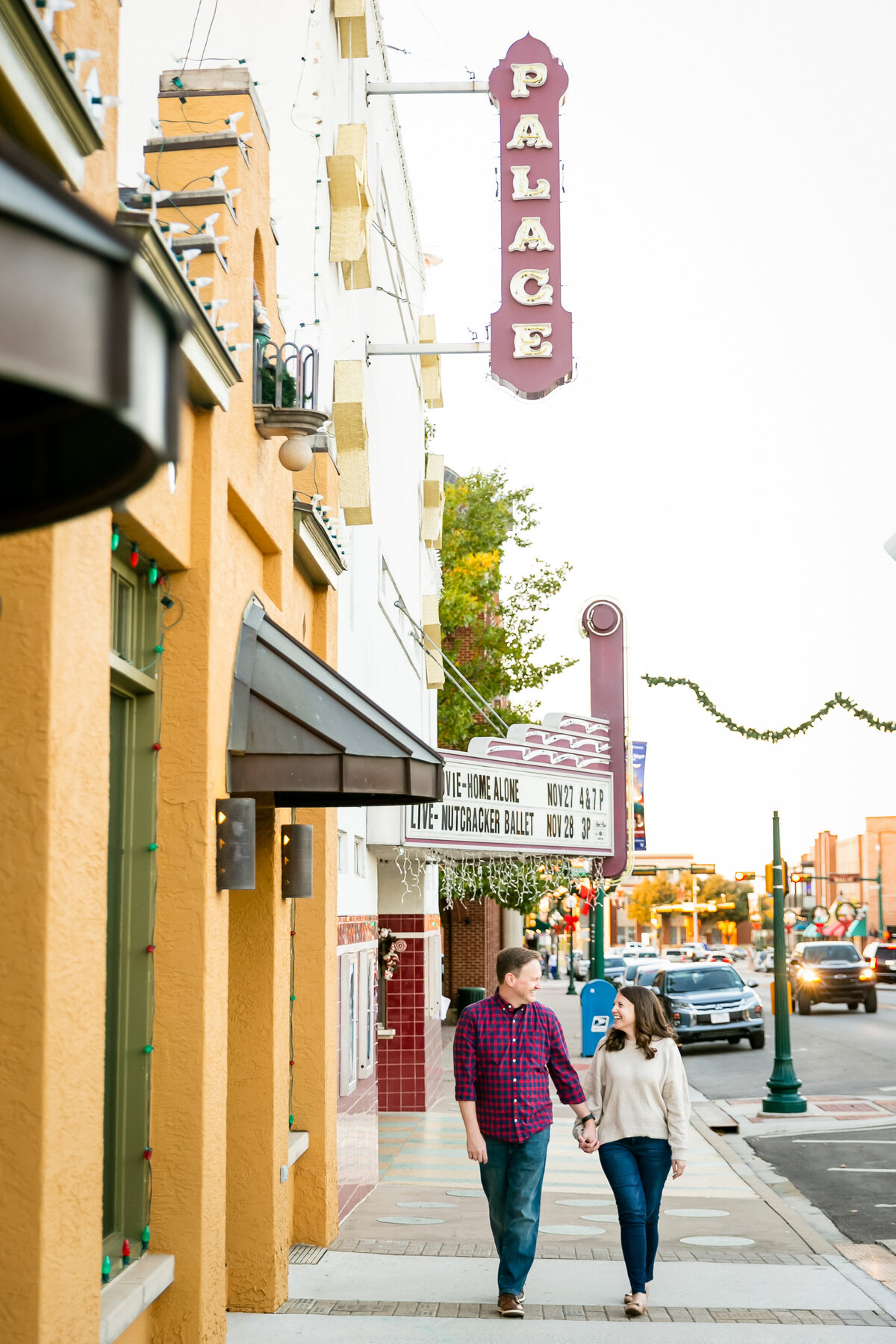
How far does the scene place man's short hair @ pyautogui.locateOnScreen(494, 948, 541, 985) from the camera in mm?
7016

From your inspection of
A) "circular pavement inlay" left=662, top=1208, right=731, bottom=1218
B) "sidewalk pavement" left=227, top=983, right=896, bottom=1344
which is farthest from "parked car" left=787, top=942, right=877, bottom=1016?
"circular pavement inlay" left=662, top=1208, right=731, bottom=1218

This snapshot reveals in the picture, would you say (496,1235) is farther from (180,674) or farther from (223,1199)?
(180,674)

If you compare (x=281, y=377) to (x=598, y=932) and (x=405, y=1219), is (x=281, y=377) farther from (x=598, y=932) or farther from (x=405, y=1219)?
(x=598, y=932)

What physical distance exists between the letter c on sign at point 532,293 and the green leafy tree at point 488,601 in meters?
16.7

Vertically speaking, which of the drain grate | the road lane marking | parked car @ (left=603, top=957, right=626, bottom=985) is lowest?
parked car @ (left=603, top=957, right=626, bottom=985)

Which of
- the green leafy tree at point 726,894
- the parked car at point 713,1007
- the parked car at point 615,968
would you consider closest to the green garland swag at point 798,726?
the parked car at point 713,1007

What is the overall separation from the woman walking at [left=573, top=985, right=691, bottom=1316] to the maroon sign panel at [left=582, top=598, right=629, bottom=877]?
11.2 metres

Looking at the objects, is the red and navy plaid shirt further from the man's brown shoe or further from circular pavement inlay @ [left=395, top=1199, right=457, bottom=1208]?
circular pavement inlay @ [left=395, top=1199, right=457, bottom=1208]

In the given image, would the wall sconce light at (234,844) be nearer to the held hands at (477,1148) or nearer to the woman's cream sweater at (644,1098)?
the held hands at (477,1148)

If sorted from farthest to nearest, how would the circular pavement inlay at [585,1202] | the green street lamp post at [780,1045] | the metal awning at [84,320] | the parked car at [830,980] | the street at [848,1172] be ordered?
the parked car at [830,980], the green street lamp post at [780,1045], the circular pavement inlay at [585,1202], the street at [848,1172], the metal awning at [84,320]

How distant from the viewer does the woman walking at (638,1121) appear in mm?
7000

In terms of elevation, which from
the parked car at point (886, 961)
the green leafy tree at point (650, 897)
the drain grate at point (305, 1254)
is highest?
the drain grate at point (305, 1254)

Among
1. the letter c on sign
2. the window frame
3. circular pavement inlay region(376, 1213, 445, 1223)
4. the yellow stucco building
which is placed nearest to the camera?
the yellow stucco building

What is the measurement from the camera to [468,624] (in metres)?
30.6
